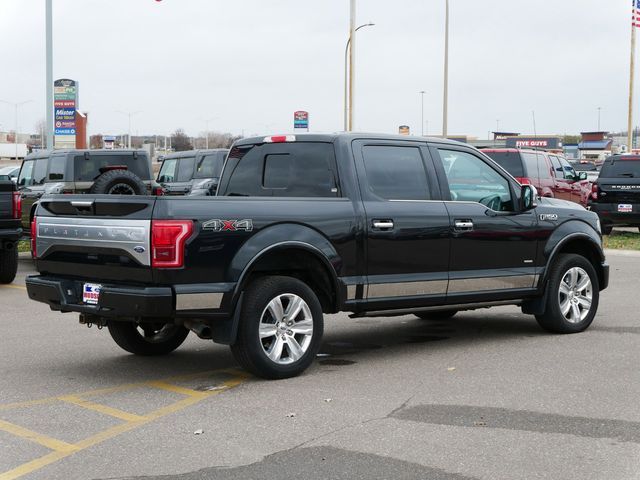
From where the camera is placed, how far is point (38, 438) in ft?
18.1

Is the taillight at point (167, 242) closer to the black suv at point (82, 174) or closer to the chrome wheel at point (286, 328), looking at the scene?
the chrome wheel at point (286, 328)

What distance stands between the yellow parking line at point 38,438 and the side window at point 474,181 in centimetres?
427

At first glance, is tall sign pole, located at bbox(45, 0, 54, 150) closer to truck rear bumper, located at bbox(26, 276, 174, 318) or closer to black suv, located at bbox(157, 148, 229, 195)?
black suv, located at bbox(157, 148, 229, 195)

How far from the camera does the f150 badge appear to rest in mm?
6660

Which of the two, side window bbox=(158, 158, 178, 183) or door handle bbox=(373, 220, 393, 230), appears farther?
side window bbox=(158, 158, 178, 183)

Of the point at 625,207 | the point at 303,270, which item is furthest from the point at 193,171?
the point at 303,270

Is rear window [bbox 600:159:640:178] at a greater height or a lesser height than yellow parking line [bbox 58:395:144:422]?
greater

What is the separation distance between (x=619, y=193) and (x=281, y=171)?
48.4 ft

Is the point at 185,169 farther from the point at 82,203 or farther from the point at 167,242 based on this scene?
the point at 167,242

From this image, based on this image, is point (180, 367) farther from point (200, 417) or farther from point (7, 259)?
point (7, 259)

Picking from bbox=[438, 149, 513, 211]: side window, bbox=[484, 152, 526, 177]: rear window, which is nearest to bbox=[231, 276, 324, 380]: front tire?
bbox=[438, 149, 513, 211]: side window

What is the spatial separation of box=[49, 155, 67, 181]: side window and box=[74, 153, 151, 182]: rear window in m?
0.25

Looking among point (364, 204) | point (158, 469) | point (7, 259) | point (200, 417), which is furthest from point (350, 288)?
point (7, 259)

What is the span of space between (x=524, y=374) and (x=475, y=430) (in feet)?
5.77
